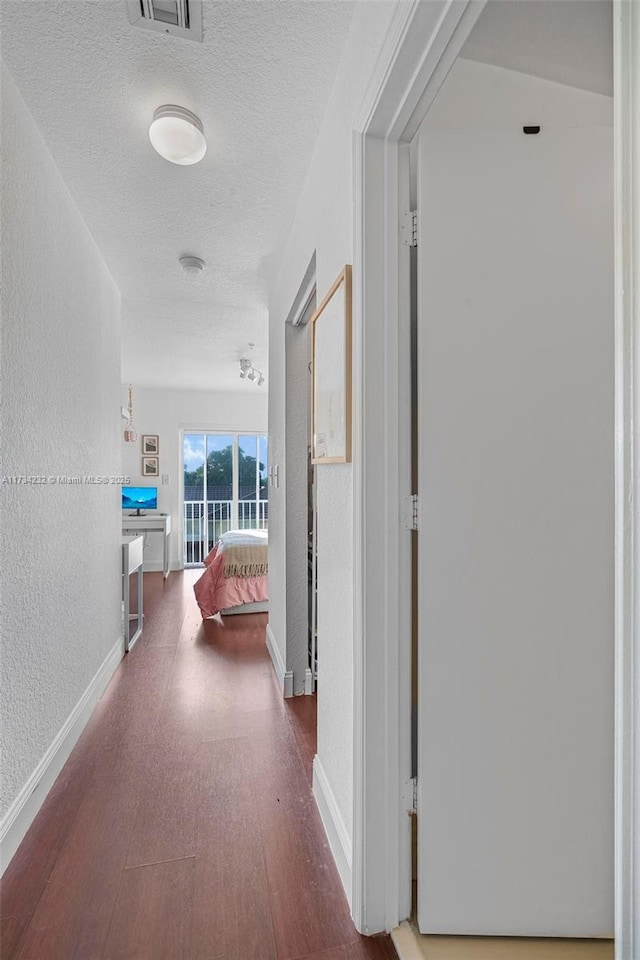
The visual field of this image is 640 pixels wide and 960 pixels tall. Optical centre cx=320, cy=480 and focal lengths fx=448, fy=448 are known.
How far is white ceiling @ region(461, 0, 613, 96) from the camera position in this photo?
116 cm

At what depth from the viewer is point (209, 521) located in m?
6.89

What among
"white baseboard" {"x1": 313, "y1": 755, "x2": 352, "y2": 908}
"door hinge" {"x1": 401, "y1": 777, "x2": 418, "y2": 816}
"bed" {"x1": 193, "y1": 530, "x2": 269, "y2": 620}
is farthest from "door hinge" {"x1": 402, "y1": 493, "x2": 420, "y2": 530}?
"bed" {"x1": 193, "y1": 530, "x2": 269, "y2": 620}

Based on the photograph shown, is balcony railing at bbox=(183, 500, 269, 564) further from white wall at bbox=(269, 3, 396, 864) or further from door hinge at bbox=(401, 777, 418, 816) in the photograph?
door hinge at bbox=(401, 777, 418, 816)

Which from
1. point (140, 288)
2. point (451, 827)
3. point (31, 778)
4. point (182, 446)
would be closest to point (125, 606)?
point (31, 778)

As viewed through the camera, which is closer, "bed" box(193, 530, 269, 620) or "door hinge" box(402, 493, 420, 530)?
"door hinge" box(402, 493, 420, 530)

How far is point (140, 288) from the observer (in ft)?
10.3

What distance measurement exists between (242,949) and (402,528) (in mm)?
1130

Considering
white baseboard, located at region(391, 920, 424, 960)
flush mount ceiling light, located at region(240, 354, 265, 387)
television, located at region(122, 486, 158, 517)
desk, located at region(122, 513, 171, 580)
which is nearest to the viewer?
white baseboard, located at region(391, 920, 424, 960)

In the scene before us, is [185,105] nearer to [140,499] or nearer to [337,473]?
[337,473]

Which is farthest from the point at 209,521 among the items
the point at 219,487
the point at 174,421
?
the point at 174,421

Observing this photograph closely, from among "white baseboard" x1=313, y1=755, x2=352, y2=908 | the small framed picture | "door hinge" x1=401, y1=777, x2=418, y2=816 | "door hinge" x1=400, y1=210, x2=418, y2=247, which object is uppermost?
"door hinge" x1=400, y1=210, x2=418, y2=247

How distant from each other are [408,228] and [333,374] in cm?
46

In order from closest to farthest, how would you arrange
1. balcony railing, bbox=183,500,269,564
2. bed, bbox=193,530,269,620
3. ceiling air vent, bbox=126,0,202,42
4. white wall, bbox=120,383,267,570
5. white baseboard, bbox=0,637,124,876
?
ceiling air vent, bbox=126,0,202,42
white baseboard, bbox=0,637,124,876
bed, bbox=193,530,269,620
white wall, bbox=120,383,267,570
balcony railing, bbox=183,500,269,564

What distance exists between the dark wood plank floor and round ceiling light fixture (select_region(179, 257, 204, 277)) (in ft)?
8.24
